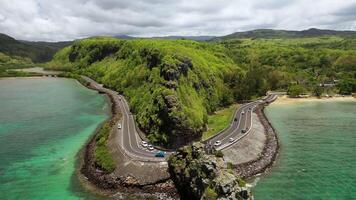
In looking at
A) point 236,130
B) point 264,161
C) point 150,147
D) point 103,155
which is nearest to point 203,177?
point 264,161

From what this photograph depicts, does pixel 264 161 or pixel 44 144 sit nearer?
pixel 264 161

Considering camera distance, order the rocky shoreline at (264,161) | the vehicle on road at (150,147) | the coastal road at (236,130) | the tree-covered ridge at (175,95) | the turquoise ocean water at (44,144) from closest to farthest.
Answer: the turquoise ocean water at (44,144) < the rocky shoreline at (264,161) < the vehicle on road at (150,147) < the coastal road at (236,130) < the tree-covered ridge at (175,95)

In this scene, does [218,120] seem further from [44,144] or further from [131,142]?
[44,144]

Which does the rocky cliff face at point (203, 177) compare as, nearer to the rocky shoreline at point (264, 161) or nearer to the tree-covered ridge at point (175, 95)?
the rocky shoreline at point (264, 161)

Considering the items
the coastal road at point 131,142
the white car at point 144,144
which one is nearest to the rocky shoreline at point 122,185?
the coastal road at point 131,142

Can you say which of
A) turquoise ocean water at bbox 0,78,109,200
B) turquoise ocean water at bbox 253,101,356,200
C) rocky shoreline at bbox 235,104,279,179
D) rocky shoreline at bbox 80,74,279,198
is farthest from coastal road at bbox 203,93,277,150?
turquoise ocean water at bbox 0,78,109,200

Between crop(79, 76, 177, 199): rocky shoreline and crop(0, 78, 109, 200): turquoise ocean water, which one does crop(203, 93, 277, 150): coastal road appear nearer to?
crop(79, 76, 177, 199): rocky shoreline
